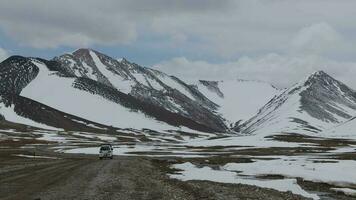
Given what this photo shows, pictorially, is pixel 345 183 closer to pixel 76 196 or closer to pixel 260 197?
pixel 260 197

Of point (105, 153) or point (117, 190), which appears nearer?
point (117, 190)

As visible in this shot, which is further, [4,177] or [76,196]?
[4,177]

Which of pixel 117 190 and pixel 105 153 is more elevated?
pixel 105 153

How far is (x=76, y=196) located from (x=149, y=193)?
419cm

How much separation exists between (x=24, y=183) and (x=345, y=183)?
21620 millimetres

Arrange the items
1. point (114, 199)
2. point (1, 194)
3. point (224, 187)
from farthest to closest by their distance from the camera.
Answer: point (224, 187), point (1, 194), point (114, 199)

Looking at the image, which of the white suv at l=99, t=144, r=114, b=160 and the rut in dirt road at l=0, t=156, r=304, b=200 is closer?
the rut in dirt road at l=0, t=156, r=304, b=200

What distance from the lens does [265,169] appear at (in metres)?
51.5

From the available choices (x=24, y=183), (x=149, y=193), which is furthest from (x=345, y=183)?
(x=24, y=183)

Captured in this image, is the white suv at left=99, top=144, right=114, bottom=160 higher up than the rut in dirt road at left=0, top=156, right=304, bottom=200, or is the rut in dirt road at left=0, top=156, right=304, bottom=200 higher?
the white suv at left=99, top=144, right=114, bottom=160

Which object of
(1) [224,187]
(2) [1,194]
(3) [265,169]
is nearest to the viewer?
(2) [1,194]

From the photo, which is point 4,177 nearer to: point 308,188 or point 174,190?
point 174,190

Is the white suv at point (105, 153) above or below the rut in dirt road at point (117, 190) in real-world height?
above

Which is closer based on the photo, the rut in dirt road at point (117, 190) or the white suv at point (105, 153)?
the rut in dirt road at point (117, 190)
